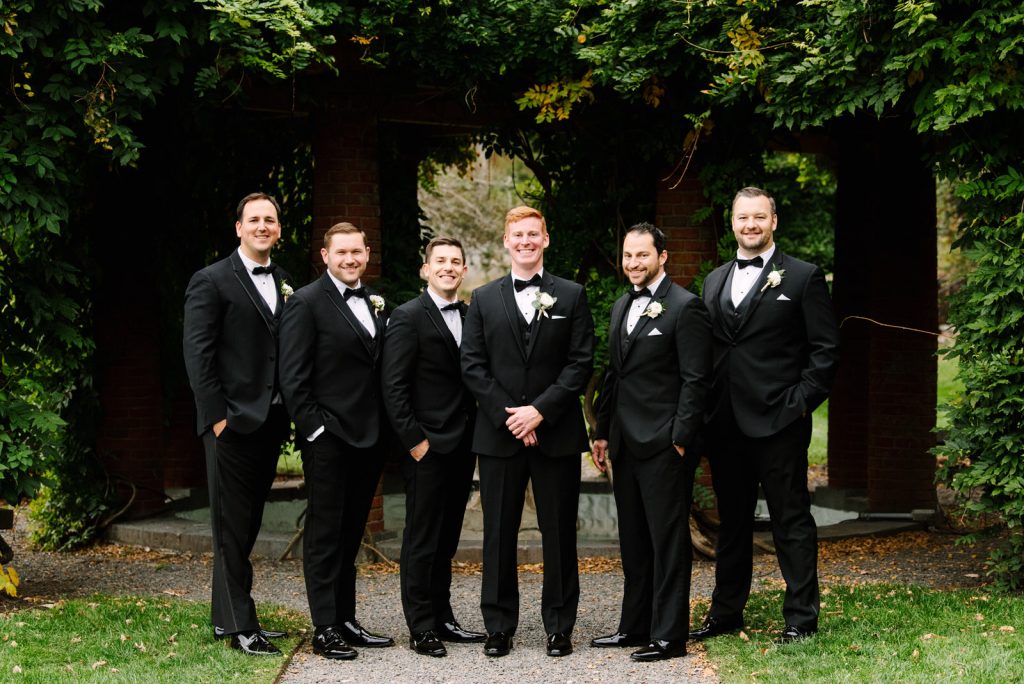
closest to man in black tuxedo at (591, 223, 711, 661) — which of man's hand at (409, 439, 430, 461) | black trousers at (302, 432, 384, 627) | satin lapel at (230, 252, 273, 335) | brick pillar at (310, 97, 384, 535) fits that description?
man's hand at (409, 439, 430, 461)

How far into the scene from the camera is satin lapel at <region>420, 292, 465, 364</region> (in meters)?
5.92

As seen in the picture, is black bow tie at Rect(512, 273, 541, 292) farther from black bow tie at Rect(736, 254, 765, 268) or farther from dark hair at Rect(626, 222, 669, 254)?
black bow tie at Rect(736, 254, 765, 268)

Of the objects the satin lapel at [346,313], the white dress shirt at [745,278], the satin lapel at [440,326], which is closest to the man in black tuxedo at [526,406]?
the satin lapel at [440,326]

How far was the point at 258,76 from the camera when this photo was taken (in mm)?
8414

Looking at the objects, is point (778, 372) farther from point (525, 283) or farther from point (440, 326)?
point (440, 326)

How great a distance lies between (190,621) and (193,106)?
4.06 m

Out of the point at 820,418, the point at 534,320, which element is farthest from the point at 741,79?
the point at 820,418

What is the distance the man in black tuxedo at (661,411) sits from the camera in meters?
5.65

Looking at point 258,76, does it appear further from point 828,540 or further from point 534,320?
point 828,540

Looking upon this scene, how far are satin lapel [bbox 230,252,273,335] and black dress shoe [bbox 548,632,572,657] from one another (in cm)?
213

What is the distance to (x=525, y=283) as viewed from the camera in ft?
19.1

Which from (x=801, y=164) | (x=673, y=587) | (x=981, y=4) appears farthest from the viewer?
(x=801, y=164)

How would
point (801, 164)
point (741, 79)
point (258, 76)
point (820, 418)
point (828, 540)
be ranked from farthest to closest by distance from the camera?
point (820, 418)
point (801, 164)
point (828, 540)
point (258, 76)
point (741, 79)

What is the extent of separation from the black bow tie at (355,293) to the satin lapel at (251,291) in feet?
1.34
